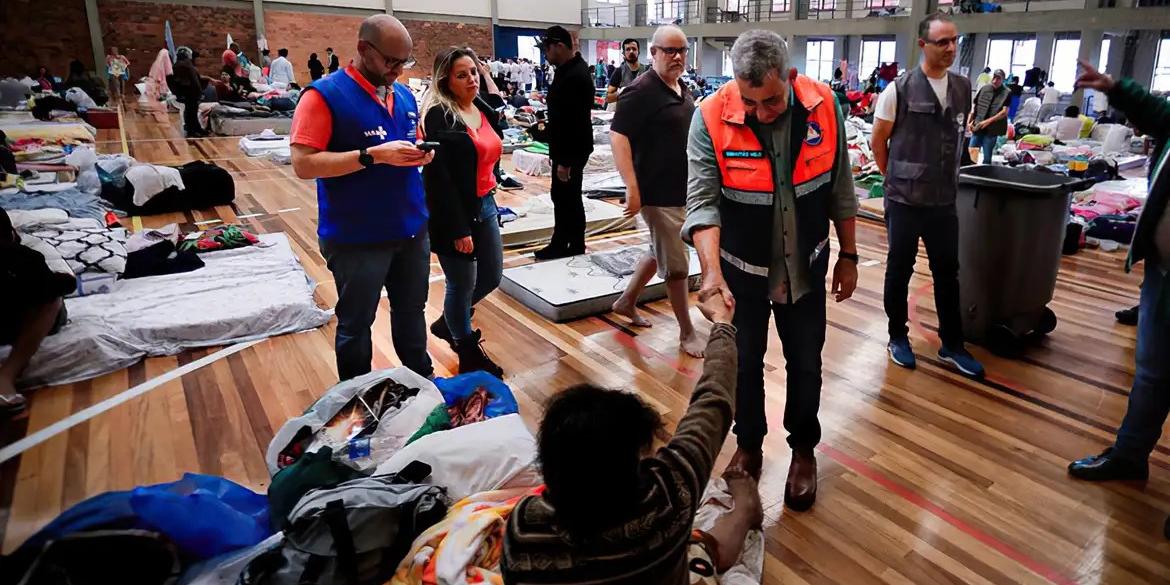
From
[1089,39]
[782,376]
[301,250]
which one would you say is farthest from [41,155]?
[1089,39]

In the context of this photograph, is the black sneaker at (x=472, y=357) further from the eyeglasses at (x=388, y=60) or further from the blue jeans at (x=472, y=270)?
the eyeglasses at (x=388, y=60)

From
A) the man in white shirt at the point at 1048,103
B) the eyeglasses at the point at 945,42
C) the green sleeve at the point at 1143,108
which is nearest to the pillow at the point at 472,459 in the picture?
the green sleeve at the point at 1143,108

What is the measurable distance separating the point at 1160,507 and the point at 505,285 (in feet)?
11.9

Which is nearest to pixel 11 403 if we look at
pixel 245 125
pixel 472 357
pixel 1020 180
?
pixel 472 357

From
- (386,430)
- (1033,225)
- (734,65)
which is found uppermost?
(734,65)

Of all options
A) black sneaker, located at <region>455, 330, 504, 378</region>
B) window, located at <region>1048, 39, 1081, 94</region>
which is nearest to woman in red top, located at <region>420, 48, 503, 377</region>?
black sneaker, located at <region>455, 330, 504, 378</region>

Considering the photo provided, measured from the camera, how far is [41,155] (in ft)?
26.6

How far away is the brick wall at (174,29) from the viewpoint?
19219 mm

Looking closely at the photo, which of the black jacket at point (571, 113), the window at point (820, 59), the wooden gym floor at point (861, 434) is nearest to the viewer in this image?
the wooden gym floor at point (861, 434)

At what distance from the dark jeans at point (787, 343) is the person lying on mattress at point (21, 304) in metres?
3.24

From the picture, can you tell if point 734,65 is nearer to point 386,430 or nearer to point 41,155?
point 386,430

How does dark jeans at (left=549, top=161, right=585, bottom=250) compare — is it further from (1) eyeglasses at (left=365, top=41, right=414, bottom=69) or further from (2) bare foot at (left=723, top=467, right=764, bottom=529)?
(2) bare foot at (left=723, top=467, right=764, bottom=529)

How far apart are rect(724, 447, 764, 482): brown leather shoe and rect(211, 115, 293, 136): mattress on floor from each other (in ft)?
42.2

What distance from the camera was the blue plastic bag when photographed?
288 centimetres
